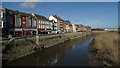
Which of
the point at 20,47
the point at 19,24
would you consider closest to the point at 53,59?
the point at 20,47

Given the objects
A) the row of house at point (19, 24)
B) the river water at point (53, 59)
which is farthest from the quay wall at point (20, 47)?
the row of house at point (19, 24)

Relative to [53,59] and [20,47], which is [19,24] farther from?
[53,59]

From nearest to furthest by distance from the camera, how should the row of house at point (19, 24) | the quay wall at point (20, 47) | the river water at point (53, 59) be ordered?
the river water at point (53, 59) < the quay wall at point (20, 47) < the row of house at point (19, 24)

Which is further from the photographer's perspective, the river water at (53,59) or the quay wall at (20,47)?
the quay wall at (20,47)

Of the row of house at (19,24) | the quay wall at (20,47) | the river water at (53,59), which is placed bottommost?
the river water at (53,59)

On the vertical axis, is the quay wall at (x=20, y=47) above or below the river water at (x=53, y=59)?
above

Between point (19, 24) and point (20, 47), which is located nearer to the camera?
point (20, 47)

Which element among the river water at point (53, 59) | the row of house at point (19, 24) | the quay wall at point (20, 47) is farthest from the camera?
the row of house at point (19, 24)

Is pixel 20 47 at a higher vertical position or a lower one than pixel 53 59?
higher

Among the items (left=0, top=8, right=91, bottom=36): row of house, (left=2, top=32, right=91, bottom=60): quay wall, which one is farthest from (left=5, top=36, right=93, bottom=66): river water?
(left=0, top=8, right=91, bottom=36): row of house

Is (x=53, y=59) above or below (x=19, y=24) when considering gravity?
below

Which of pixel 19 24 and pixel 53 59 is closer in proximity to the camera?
pixel 53 59

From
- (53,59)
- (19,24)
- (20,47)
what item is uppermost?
(19,24)

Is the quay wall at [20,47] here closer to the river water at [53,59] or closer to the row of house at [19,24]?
the river water at [53,59]
